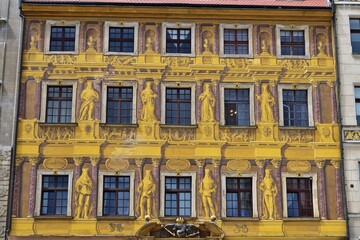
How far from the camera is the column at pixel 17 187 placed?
25.5 m

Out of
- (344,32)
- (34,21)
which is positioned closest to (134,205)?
(34,21)

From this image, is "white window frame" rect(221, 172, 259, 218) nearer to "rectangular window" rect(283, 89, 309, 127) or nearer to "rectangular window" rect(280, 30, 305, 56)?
"rectangular window" rect(283, 89, 309, 127)

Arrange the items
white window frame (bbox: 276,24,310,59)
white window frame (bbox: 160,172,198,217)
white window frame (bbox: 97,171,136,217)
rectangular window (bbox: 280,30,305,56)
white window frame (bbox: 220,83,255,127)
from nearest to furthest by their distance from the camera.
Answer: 1. white window frame (bbox: 97,171,136,217)
2. white window frame (bbox: 160,172,198,217)
3. white window frame (bbox: 220,83,255,127)
4. white window frame (bbox: 276,24,310,59)
5. rectangular window (bbox: 280,30,305,56)

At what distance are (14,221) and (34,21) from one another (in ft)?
27.8

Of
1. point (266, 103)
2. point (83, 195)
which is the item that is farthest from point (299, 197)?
point (83, 195)

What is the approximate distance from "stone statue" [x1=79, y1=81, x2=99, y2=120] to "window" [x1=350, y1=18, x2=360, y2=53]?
437 inches

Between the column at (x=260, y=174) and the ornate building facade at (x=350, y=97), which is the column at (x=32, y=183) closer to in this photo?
the column at (x=260, y=174)

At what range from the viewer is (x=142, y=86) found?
1069 inches

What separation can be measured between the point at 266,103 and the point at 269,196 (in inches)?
152

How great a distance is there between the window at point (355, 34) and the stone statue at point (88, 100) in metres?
11.1

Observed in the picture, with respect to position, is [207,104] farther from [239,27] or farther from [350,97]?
[350,97]

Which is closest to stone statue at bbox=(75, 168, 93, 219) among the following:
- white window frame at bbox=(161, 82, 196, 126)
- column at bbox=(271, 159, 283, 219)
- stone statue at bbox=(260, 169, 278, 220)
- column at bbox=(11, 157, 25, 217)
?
column at bbox=(11, 157, 25, 217)

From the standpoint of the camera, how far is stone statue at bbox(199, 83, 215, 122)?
1056 inches

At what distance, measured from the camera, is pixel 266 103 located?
2708cm
